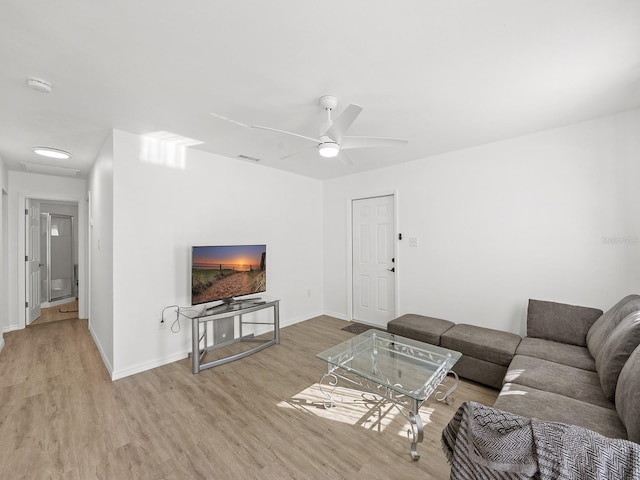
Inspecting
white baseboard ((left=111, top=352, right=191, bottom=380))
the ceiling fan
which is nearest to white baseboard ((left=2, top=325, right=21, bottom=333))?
white baseboard ((left=111, top=352, right=191, bottom=380))

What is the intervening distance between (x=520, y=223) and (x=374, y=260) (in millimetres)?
1980

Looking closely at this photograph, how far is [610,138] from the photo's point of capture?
2529mm

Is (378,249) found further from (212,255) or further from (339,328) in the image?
(212,255)

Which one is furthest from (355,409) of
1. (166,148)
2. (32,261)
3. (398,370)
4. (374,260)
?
(32,261)

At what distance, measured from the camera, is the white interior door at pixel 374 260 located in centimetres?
420

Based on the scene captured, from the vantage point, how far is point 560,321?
2.56 m

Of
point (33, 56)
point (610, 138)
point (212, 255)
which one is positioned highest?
point (33, 56)

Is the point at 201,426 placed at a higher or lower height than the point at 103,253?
lower

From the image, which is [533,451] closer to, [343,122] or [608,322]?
[343,122]

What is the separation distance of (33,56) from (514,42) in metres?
2.86

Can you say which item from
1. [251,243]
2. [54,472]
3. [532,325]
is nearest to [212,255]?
[251,243]

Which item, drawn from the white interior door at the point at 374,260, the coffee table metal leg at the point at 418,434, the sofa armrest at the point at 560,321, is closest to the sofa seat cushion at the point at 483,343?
the sofa armrest at the point at 560,321

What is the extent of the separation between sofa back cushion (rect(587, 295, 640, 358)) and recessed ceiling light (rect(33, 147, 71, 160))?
5.65m

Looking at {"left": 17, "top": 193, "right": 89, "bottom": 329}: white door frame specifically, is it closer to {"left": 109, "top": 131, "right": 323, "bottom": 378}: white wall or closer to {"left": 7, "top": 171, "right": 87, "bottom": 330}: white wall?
{"left": 7, "top": 171, "right": 87, "bottom": 330}: white wall
